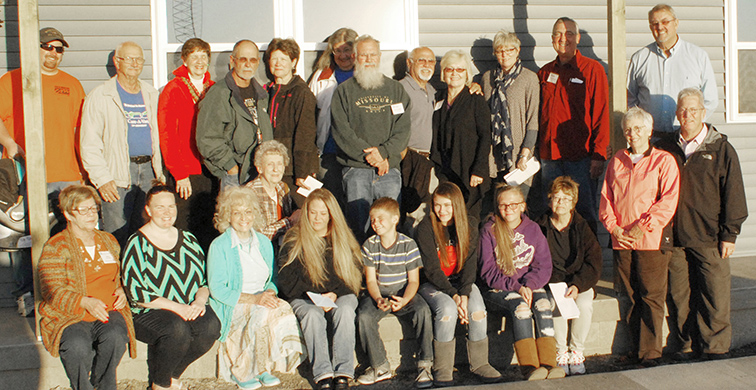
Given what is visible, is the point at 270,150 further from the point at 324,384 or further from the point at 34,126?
the point at 324,384

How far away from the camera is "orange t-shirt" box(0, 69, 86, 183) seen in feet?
15.8

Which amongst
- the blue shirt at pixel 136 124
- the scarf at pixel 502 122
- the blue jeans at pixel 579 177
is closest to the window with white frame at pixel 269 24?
the blue shirt at pixel 136 124

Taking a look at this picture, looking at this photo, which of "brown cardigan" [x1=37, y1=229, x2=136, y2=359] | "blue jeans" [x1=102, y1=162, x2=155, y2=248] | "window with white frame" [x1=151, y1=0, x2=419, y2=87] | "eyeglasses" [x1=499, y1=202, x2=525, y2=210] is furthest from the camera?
"window with white frame" [x1=151, y1=0, x2=419, y2=87]

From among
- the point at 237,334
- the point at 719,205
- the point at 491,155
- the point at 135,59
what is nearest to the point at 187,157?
the point at 135,59

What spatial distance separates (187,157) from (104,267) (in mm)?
1267

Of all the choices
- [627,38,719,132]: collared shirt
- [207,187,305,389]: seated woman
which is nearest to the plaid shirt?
[207,187,305,389]: seated woman

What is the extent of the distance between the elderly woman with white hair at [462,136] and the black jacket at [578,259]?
0.75m

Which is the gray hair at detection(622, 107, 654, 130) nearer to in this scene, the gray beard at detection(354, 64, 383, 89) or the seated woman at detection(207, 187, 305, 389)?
the gray beard at detection(354, 64, 383, 89)

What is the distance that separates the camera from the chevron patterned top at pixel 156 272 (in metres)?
3.88

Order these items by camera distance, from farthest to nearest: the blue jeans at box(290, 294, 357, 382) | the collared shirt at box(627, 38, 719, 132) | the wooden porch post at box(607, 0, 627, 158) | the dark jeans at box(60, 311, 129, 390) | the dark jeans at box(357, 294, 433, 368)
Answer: the collared shirt at box(627, 38, 719, 132)
the wooden porch post at box(607, 0, 627, 158)
the dark jeans at box(357, 294, 433, 368)
the blue jeans at box(290, 294, 357, 382)
the dark jeans at box(60, 311, 129, 390)

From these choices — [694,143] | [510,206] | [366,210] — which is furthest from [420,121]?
[694,143]

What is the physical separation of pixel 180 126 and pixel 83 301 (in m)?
1.68

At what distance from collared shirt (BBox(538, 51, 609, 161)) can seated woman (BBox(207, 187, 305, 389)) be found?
2606 mm

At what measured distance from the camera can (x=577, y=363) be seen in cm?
418
